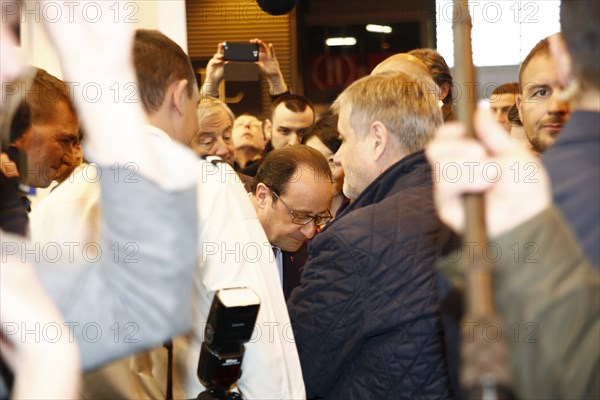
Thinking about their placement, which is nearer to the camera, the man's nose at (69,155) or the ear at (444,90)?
the man's nose at (69,155)

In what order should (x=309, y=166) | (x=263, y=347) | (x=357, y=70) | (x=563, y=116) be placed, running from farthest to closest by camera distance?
(x=357, y=70), (x=309, y=166), (x=563, y=116), (x=263, y=347)

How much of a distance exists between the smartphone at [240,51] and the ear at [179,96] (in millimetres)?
1920

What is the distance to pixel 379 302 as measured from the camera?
2361mm

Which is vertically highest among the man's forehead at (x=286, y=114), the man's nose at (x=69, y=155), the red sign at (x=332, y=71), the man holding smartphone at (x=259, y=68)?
the red sign at (x=332, y=71)

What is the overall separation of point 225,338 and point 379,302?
1.73ft

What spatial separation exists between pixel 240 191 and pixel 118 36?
150 centimetres

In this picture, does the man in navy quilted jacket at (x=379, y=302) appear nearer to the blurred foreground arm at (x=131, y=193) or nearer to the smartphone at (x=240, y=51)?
the blurred foreground arm at (x=131, y=193)

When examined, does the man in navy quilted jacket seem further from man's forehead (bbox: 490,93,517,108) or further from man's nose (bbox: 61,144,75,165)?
man's forehead (bbox: 490,93,517,108)

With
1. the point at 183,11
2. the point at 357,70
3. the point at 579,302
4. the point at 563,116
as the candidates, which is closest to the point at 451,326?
the point at 579,302

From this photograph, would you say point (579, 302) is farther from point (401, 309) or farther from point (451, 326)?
point (401, 309)

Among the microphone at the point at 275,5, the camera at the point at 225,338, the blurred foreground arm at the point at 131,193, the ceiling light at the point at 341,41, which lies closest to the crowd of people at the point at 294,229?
the blurred foreground arm at the point at 131,193

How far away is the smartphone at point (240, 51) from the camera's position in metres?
4.23

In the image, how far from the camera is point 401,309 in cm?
235

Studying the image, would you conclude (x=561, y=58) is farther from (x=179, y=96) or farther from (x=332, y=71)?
(x=332, y=71)
